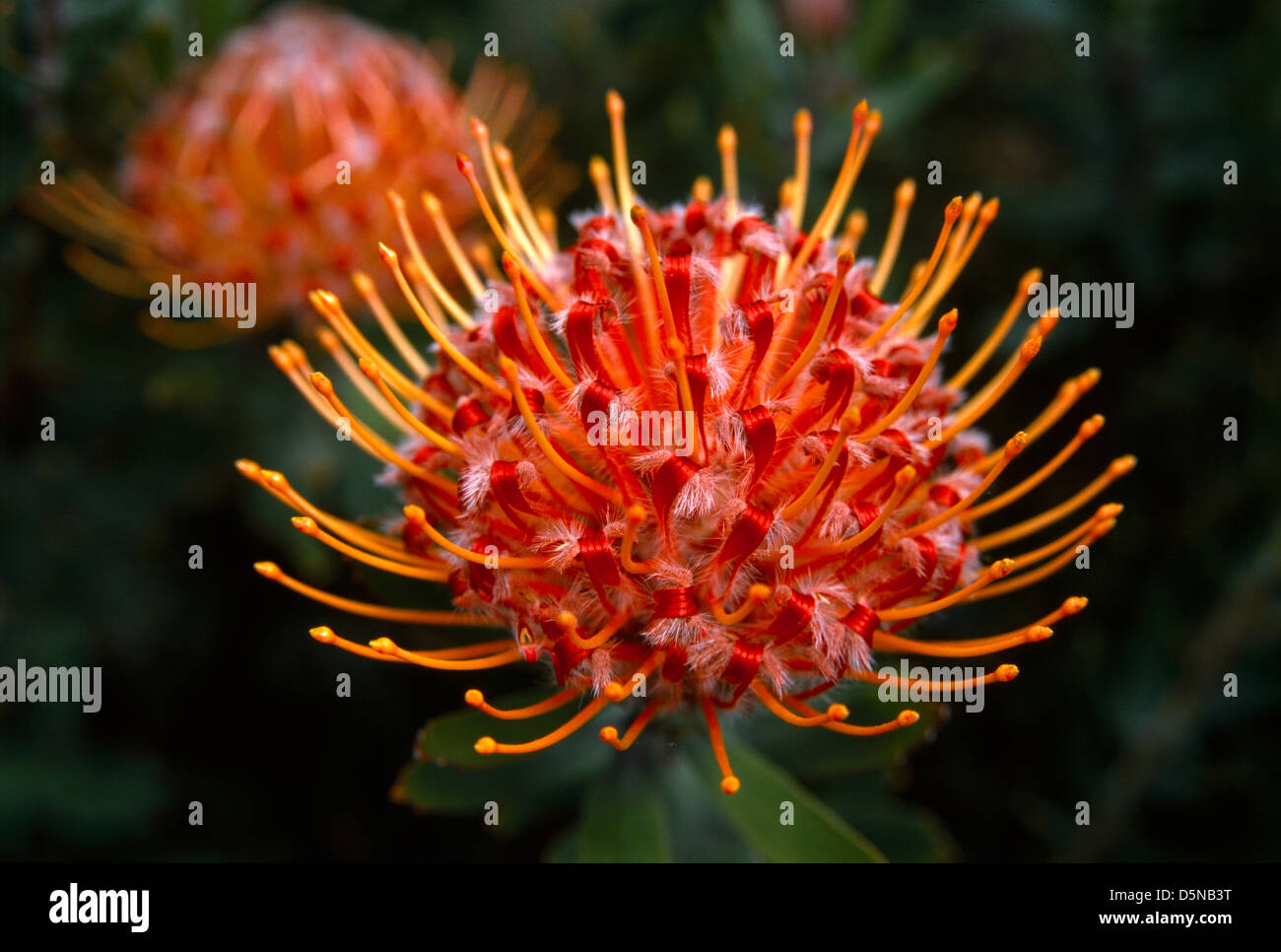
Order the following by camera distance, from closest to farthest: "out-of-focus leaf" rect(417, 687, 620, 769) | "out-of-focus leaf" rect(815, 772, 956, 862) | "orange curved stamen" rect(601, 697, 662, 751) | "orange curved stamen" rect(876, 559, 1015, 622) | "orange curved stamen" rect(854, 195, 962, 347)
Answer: "orange curved stamen" rect(601, 697, 662, 751) < "orange curved stamen" rect(876, 559, 1015, 622) < "orange curved stamen" rect(854, 195, 962, 347) < "out-of-focus leaf" rect(417, 687, 620, 769) < "out-of-focus leaf" rect(815, 772, 956, 862)

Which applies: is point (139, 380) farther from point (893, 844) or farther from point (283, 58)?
point (893, 844)

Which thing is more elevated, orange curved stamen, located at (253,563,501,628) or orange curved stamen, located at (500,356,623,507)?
orange curved stamen, located at (500,356,623,507)

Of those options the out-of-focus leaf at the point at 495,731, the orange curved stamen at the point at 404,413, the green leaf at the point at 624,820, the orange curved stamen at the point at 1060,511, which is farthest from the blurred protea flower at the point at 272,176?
the orange curved stamen at the point at 1060,511

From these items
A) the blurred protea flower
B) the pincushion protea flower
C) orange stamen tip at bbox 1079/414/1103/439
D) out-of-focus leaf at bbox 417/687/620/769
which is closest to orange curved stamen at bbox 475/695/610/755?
the pincushion protea flower

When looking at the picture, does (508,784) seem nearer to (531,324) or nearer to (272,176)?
(531,324)

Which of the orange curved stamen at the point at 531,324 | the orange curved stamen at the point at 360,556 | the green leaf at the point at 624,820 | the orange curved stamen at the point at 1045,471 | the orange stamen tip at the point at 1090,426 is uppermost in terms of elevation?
the orange curved stamen at the point at 531,324

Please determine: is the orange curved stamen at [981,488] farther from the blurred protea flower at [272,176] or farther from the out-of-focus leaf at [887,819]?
the blurred protea flower at [272,176]

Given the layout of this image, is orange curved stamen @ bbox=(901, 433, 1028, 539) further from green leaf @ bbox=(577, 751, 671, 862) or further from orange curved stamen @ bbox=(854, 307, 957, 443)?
green leaf @ bbox=(577, 751, 671, 862)
